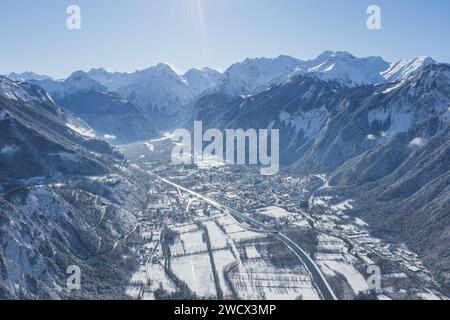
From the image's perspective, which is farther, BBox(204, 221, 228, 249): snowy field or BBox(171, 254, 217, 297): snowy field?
BBox(204, 221, 228, 249): snowy field

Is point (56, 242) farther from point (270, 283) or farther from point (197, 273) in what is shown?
point (270, 283)

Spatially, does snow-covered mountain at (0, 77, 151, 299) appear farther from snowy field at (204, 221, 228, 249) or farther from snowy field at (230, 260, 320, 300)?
snowy field at (230, 260, 320, 300)

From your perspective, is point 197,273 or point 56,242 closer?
point 197,273

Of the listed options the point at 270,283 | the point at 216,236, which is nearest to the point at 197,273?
the point at 270,283

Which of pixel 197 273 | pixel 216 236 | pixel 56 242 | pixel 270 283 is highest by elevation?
pixel 216 236

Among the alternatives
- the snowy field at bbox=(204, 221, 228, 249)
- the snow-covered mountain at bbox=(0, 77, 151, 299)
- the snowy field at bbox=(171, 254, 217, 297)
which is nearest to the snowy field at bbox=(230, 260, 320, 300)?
the snowy field at bbox=(171, 254, 217, 297)

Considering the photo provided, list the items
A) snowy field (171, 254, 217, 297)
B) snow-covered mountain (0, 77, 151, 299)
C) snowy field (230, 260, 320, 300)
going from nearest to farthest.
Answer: snow-covered mountain (0, 77, 151, 299) → snowy field (230, 260, 320, 300) → snowy field (171, 254, 217, 297)

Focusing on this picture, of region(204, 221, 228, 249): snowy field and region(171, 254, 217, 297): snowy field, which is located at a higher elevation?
region(204, 221, 228, 249): snowy field

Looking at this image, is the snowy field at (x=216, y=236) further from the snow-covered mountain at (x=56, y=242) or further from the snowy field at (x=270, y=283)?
the snow-covered mountain at (x=56, y=242)

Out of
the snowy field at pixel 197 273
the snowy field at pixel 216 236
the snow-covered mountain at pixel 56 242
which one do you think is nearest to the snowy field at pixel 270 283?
the snowy field at pixel 197 273

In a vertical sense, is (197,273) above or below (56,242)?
below
